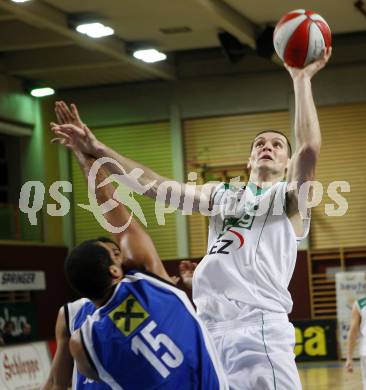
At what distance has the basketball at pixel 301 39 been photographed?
4.55 m

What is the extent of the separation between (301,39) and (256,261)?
110cm

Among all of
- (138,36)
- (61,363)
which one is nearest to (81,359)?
(61,363)

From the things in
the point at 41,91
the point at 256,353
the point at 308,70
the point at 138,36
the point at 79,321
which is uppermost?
the point at 138,36

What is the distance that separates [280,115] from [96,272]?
Answer: 1784 cm

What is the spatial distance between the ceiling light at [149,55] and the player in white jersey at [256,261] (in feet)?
47.5

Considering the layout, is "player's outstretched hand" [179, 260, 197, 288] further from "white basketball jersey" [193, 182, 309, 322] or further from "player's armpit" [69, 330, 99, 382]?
"player's armpit" [69, 330, 99, 382]

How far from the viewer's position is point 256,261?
4.57 meters

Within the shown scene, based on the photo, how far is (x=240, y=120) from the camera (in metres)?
21.3

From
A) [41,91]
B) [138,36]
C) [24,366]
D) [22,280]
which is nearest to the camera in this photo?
[24,366]

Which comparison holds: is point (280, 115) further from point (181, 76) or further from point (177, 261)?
point (177, 261)

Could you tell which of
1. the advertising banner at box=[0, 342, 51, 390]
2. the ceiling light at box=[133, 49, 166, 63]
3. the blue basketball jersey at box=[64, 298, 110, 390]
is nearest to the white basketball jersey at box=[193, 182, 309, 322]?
the blue basketball jersey at box=[64, 298, 110, 390]

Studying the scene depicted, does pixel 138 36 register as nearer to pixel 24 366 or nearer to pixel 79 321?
pixel 24 366

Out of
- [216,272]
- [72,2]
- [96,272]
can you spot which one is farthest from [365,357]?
[72,2]

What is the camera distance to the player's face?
4859mm
